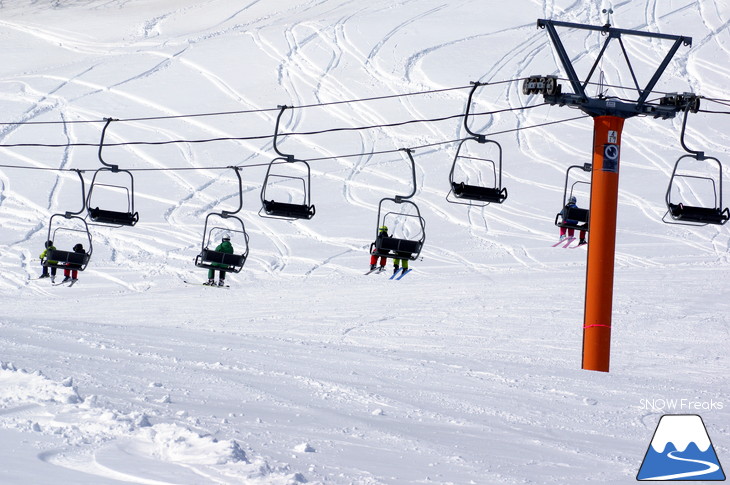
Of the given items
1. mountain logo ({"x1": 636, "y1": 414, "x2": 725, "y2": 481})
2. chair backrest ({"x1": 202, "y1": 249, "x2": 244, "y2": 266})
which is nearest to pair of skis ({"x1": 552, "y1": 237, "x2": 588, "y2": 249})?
chair backrest ({"x1": 202, "y1": 249, "x2": 244, "y2": 266})

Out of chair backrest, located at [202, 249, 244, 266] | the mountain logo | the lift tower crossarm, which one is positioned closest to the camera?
the mountain logo

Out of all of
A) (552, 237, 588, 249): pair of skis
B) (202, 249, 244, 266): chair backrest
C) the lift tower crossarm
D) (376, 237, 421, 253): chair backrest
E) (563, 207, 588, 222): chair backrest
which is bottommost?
(202, 249, 244, 266): chair backrest

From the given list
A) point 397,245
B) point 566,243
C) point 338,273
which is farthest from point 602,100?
point 566,243

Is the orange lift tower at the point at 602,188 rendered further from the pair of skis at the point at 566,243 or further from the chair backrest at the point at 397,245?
the pair of skis at the point at 566,243

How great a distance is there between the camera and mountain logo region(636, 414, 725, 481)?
798 cm

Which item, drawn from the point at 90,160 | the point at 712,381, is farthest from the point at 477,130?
the point at 712,381

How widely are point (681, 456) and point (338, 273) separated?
16357 mm

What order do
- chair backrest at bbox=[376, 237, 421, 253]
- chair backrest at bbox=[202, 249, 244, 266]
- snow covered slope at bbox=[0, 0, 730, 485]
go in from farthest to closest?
chair backrest at bbox=[202, 249, 244, 266] < chair backrest at bbox=[376, 237, 421, 253] < snow covered slope at bbox=[0, 0, 730, 485]

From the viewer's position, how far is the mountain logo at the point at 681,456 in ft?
26.2

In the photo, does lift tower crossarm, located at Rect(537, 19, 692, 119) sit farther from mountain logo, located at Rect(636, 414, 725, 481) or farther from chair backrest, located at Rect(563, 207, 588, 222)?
chair backrest, located at Rect(563, 207, 588, 222)

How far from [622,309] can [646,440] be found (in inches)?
411

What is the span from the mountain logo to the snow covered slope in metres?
0.22

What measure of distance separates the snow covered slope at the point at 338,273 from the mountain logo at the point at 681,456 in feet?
0.72

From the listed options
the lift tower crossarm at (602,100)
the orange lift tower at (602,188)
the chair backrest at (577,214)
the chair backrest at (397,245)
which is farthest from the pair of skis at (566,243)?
the lift tower crossarm at (602,100)
